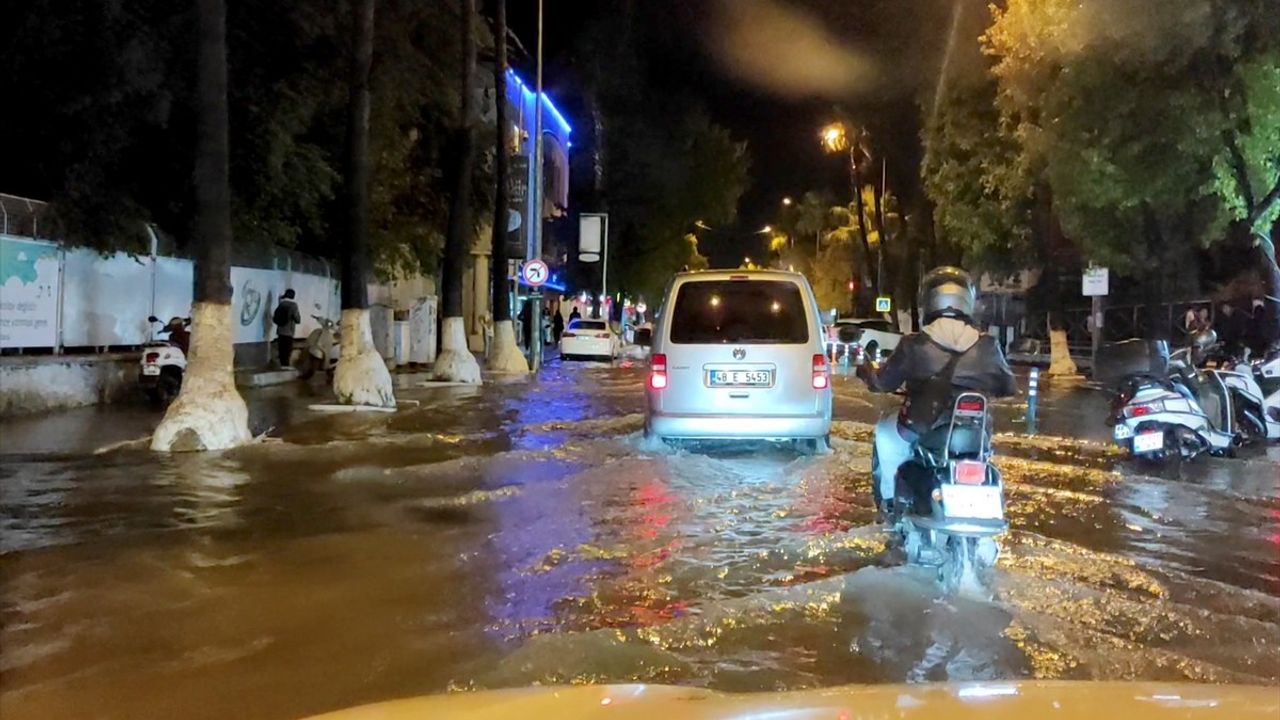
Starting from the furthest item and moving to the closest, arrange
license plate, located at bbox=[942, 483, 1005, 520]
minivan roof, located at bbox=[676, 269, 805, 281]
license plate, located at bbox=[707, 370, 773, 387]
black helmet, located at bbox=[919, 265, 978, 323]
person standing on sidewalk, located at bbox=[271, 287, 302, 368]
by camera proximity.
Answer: person standing on sidewalk, located at bbox=[271, 287, 302, 368], minivan roof, located at bbox=[676, 269, 805, 281], license plate, located at bbox=[707, 370, 773, 387], black helmet, located at bbox=[919, 265, 978, 323], license plate, located at bbox=[942, 483, 1005, 520]

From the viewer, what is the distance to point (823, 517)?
8859 mm

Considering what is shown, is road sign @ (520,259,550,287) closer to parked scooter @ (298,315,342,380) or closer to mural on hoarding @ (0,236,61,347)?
parked scooter @ (298,315,342,380)

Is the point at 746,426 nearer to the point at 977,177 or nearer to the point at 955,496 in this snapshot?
the point at 955,496

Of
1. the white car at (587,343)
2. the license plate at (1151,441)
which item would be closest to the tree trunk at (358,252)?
the license plate at (1151,441)

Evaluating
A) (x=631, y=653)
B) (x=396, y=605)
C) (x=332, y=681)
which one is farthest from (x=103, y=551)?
(x=631, y=653)

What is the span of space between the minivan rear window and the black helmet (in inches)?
178

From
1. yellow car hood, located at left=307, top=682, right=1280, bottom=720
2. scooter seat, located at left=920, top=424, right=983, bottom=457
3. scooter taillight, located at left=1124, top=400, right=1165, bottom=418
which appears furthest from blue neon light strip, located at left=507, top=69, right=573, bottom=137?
yellow car hood, located at left=307, top=682, right=1280, bottom=720

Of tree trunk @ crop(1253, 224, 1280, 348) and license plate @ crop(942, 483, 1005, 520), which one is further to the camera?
tree trunk @ crop(1253, 224, 1280, 348)

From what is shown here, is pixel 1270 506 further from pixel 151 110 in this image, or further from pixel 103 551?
pixel 151 110

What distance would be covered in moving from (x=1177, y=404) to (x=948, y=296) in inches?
236

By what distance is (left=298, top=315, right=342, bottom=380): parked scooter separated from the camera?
22641 mm

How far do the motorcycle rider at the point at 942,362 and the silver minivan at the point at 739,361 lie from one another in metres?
4.18

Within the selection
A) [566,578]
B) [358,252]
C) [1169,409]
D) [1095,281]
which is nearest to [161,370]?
[358,252]

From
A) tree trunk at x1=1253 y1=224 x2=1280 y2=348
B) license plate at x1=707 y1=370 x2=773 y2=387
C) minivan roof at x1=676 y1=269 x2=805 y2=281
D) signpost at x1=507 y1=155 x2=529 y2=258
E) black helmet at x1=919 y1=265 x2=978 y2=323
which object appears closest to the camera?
black helmet at x1=919 y1=265 x2=978 y2=323
